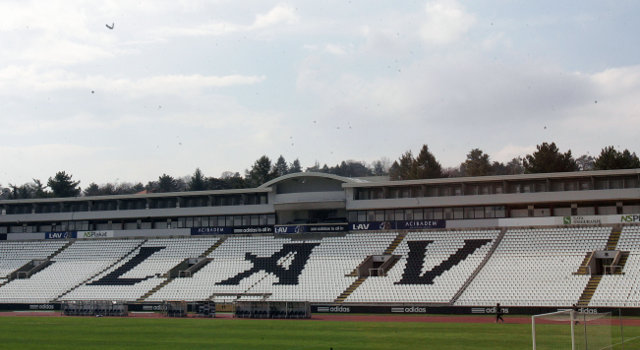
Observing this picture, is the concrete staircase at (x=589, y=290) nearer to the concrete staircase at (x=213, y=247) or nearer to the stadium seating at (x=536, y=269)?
the stadium seating at (x=536, y=269)

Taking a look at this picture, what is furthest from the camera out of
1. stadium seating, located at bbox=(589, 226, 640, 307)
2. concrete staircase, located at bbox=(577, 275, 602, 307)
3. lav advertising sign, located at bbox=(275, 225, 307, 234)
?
lav advertising sign, located at bbox=(275, 225, 307, 234)

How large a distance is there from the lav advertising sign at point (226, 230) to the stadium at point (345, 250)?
144 mm

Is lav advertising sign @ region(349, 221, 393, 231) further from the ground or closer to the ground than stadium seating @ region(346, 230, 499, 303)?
further from the ground

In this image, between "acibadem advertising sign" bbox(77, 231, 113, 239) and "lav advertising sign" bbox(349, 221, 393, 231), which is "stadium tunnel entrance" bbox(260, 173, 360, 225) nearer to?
"lav advertising sign" bbox(349, 221, 393, 231)

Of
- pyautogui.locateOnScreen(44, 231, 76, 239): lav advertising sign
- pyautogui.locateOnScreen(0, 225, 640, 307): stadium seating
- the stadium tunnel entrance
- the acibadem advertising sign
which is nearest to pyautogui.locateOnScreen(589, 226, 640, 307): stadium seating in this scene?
pyautogui.locateOnScreen(0, 225, 640, 307): stadium seating

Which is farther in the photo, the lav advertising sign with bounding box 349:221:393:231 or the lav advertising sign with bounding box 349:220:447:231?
the lav advertising sign with bounding box 349:221:393:231

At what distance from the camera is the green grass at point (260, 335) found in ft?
107

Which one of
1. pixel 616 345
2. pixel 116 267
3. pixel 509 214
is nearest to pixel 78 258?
pixel 116 267

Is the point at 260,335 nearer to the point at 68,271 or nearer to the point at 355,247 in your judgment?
the point at 355,247

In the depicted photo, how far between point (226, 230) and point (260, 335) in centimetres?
3546

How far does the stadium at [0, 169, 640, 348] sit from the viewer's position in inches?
2040

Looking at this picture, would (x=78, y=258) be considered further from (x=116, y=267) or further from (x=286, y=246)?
(x=286, y=246)

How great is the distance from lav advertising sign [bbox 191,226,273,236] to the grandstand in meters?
0.12

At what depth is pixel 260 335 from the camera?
37.8 meters
